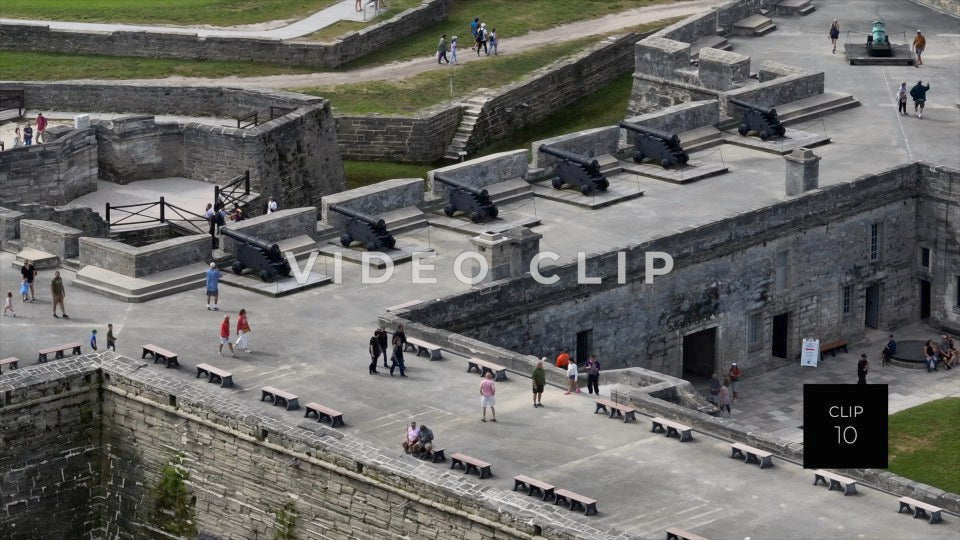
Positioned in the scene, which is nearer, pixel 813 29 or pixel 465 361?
pixel 465 361

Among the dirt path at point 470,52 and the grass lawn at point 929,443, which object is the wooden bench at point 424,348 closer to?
the grass lawn at point 929,443

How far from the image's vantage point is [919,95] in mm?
101500

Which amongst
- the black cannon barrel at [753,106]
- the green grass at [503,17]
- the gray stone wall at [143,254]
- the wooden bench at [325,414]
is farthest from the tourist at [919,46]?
the wooden bench at [325,414]

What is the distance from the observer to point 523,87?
114250 millimetres

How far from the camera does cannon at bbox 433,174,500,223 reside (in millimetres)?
90250

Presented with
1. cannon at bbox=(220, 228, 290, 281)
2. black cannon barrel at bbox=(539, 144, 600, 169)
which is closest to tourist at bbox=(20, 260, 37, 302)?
cannon at bbox=(220, 228, 290, 281)

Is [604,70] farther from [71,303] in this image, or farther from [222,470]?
[222,470]

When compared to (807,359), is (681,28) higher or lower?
higher

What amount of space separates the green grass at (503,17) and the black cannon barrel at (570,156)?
79.8 feet

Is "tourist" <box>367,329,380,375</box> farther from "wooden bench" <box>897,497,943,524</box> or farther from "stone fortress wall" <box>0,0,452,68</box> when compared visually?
"stone fortress wall" <box>0,0,452,68</box>

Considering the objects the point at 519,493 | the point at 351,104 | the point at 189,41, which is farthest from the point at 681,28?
the point at 519,493

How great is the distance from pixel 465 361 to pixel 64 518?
12.2m

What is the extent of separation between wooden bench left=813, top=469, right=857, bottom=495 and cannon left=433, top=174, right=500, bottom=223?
24.4m

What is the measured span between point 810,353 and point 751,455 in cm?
2274
